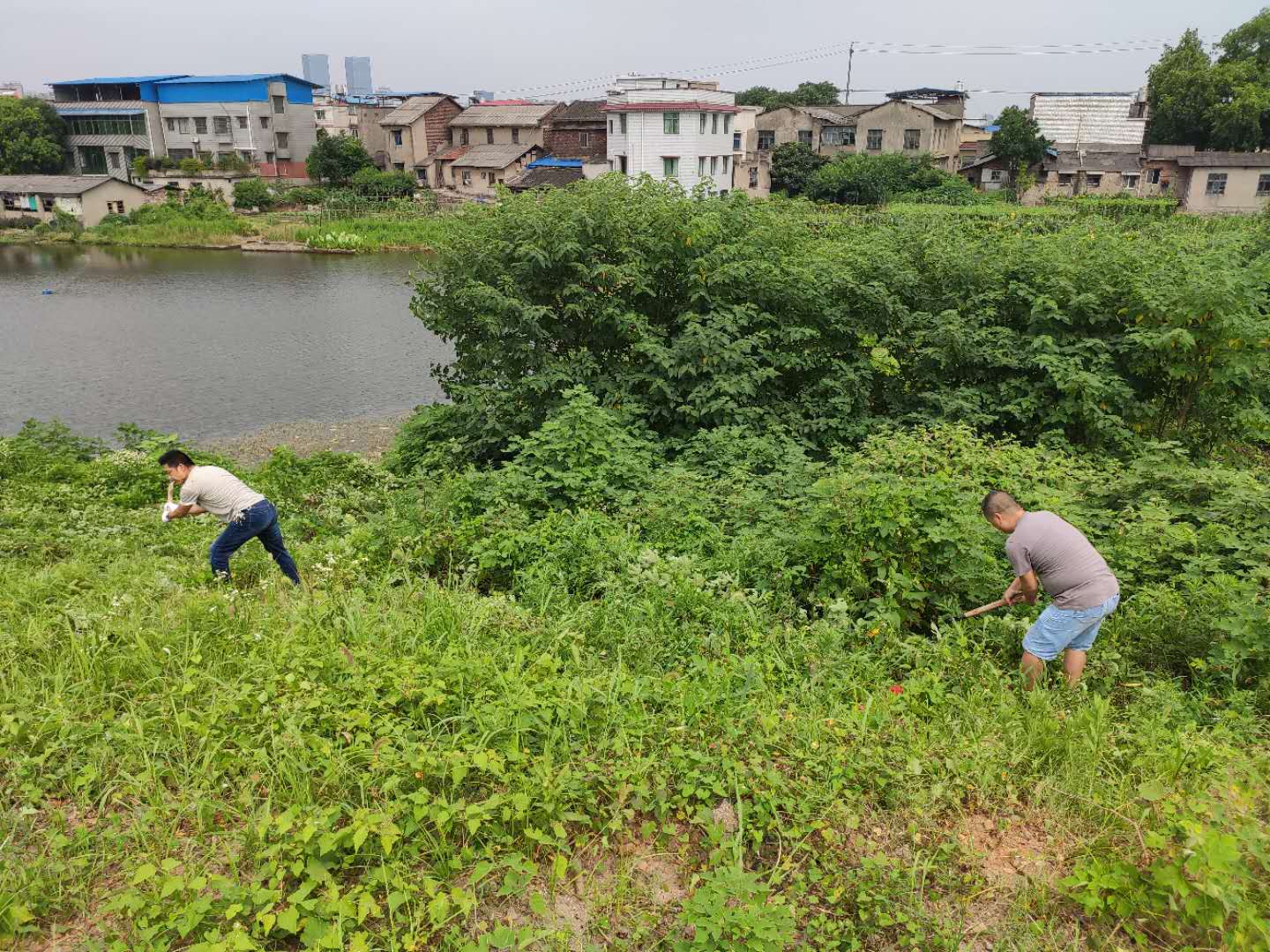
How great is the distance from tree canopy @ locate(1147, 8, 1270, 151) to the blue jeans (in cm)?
5665

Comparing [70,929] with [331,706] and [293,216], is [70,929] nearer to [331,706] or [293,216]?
[331,706]

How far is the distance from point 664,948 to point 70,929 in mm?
2574

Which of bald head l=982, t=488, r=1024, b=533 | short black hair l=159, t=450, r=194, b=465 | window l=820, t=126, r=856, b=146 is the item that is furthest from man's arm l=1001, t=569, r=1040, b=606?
window l=820, t=126, r=856, b=146

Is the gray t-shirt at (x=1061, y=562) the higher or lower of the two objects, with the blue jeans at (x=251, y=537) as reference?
higher

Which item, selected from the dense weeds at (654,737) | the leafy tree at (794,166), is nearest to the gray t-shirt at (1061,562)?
the dense weeds at (654,737)

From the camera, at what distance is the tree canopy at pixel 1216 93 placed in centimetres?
4612

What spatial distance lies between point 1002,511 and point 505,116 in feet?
172

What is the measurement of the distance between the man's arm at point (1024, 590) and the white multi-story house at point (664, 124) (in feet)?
117

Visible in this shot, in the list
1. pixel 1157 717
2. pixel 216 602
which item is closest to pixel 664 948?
pixel 1157 717

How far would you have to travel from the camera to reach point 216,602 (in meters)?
5.76

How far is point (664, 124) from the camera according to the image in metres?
39.1

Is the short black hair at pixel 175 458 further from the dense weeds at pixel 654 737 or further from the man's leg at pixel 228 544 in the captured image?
the dense weeds at pixel 654 737

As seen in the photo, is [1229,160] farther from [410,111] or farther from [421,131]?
[410,111]

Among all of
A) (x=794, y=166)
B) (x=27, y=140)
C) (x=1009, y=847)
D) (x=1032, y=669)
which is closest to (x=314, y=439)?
(x=1032, y=669)
